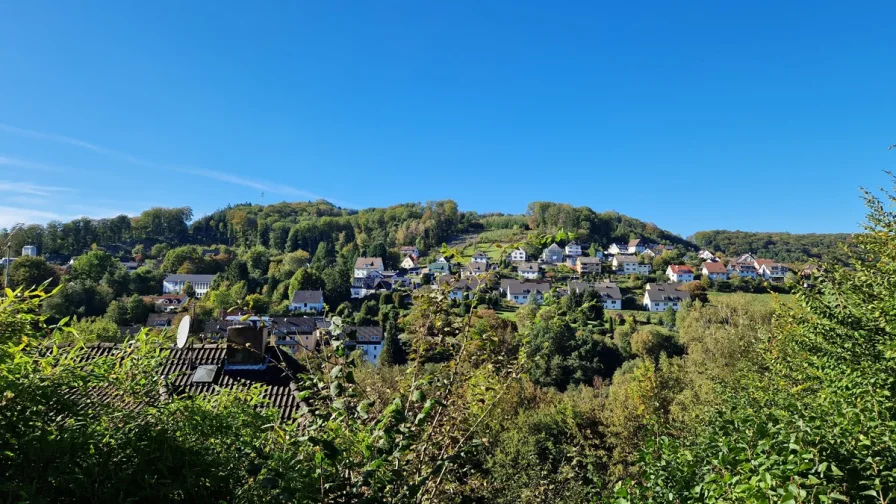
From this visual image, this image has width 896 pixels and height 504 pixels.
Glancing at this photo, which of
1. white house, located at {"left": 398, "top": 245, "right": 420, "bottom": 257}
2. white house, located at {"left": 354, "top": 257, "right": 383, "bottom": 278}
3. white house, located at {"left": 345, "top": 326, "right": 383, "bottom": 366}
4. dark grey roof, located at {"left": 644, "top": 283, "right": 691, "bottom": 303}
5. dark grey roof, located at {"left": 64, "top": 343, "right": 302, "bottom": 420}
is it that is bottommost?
white house, located at {"left": 345, "top": 326, "right": 383, "bottom": 366}

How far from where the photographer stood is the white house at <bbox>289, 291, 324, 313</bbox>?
52125 millimetres

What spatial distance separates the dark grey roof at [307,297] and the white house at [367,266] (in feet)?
59.5

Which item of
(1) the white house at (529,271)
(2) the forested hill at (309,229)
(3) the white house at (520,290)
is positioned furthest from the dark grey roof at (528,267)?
(2) the forested hill at (309,229)

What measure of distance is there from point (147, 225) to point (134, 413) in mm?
107391

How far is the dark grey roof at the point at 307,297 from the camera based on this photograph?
2079 inches

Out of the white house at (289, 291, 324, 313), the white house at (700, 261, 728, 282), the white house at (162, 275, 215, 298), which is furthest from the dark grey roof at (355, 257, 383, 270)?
the white house at (700, 261, 728, 282)

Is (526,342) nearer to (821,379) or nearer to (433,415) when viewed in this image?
(433,415)

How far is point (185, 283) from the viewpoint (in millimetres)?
60750

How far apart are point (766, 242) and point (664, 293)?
63.5 metres

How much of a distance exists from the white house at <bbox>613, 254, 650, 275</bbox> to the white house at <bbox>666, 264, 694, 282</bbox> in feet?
11.1

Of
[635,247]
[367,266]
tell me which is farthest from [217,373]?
[635,247]

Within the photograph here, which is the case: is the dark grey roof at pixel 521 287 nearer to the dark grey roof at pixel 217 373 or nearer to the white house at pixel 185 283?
the white house at pixel 185 283

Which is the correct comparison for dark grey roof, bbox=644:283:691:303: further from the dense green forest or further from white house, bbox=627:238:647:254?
the dense green forest

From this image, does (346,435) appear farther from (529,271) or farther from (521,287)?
(529,271)
